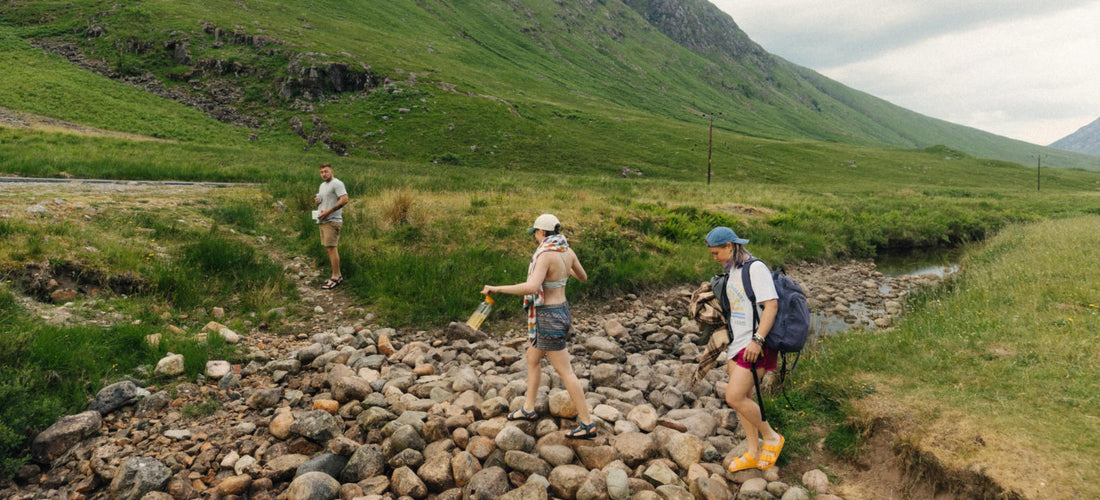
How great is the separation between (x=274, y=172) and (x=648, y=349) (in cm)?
2301

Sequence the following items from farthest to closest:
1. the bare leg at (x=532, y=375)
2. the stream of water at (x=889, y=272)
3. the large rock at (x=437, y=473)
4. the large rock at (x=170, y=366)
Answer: the stream of water at (x=889, y=272), the large rock at (x=170, y=366), the bare leg at (x=532, y=375), the large rock at (x=437, y=473)

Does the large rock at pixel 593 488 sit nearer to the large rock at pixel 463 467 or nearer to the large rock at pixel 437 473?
the large rock at pixel 463 467

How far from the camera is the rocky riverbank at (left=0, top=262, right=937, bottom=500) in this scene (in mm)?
4922

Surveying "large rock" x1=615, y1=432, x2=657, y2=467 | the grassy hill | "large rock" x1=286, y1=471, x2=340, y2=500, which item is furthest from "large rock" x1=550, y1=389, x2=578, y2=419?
the grassy hill

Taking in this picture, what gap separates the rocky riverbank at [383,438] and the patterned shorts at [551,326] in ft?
3.37

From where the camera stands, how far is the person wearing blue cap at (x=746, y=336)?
4.98 m

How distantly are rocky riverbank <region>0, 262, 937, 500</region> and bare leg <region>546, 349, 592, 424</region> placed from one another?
0.36 metres

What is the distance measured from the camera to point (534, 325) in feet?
19.4

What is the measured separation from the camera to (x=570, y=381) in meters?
5.75

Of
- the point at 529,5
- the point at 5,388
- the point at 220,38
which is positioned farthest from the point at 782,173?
the point at 529,5

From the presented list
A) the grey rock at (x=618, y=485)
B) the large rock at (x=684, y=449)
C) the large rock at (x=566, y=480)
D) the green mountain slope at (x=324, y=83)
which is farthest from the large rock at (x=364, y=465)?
the green mountain slope at (x=324, y=83)

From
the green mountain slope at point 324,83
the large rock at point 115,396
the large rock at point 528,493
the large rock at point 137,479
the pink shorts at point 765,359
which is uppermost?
the green mountain slope at point 324,83

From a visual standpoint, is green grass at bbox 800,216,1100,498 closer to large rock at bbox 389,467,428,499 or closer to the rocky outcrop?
large rock at bbox 389,467,428,499

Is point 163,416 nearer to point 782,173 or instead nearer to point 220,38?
point 782,173
